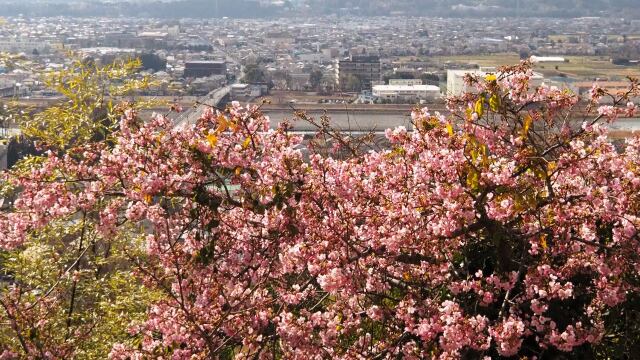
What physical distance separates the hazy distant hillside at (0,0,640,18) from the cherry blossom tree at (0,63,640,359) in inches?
3061

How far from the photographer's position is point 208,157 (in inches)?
82.7

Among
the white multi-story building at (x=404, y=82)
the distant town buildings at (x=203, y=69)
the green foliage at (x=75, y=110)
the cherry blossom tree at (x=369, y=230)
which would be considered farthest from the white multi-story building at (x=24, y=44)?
the cherry blossom tree at (x=369, y=230)

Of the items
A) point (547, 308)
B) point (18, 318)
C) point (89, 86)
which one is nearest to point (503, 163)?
point (547, 308)

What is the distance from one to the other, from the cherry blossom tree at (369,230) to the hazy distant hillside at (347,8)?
77743mm

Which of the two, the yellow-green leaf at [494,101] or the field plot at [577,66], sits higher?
the yellow-green leaf at [494,101]

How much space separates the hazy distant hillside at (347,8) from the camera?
79500mm

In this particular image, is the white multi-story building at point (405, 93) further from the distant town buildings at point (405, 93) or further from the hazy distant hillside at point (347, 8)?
the hazy distant hillside at point (347, 8)

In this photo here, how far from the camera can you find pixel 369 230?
2182 millimetres

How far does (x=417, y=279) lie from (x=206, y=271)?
0.65 m

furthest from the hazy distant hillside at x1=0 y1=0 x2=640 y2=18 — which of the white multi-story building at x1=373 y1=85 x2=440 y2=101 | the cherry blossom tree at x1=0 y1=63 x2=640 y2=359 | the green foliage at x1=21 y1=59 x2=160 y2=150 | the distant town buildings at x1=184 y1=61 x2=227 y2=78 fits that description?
the cherry blossom tree at x1=0 y1=63 x2=640 y2=359

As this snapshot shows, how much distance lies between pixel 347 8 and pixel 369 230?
3517 inches

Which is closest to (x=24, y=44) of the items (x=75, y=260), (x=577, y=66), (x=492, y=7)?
(x=577, y=66)

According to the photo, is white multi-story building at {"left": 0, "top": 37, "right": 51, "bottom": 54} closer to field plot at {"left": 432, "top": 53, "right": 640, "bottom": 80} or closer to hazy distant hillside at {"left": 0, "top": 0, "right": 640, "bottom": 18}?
field plot at {"left": 432, "top": 53, "right": 640, "bottom": 80}

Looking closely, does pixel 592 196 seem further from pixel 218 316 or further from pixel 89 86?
pixel 89 86
